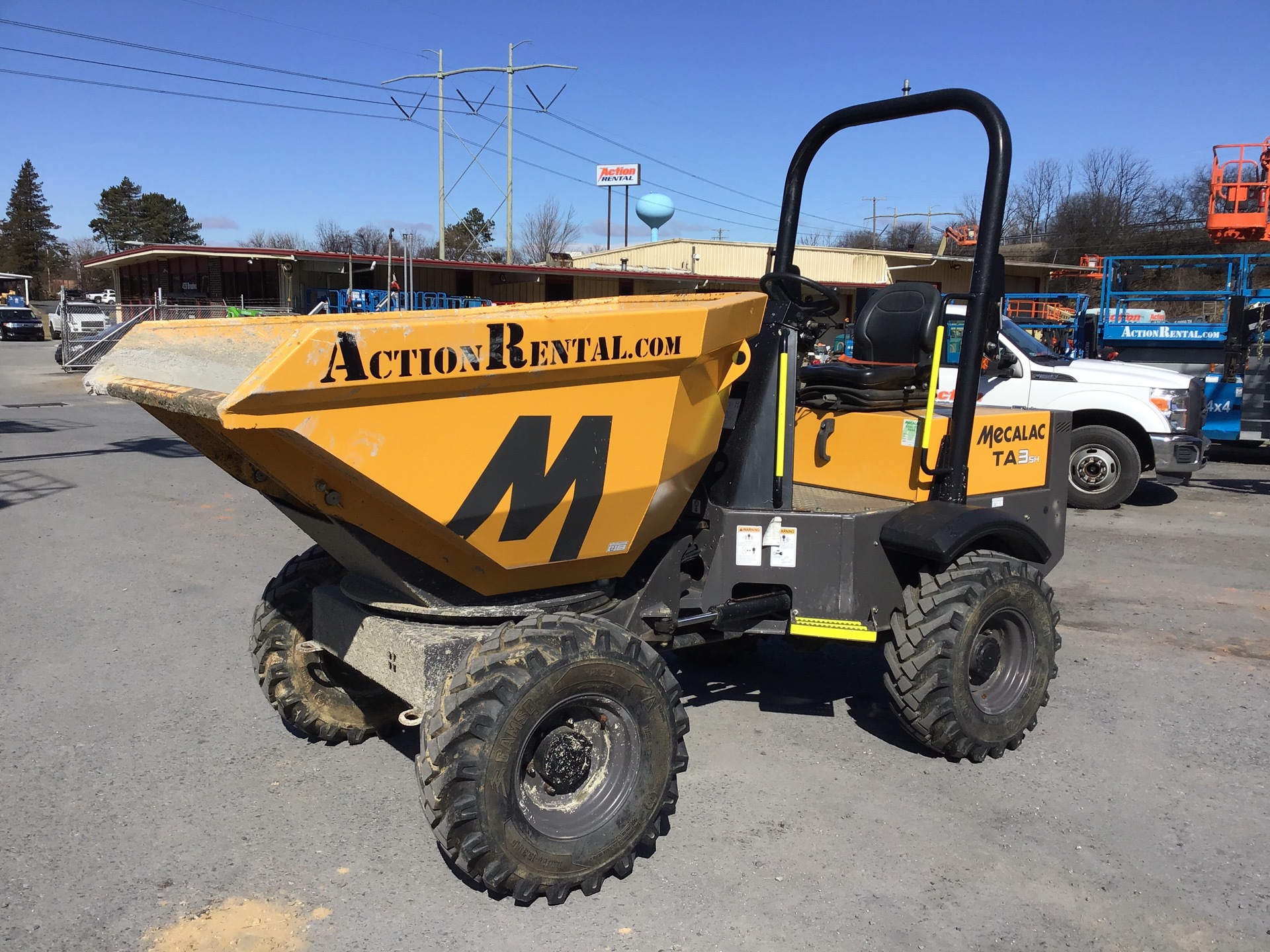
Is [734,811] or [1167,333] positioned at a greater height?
[1167,333]

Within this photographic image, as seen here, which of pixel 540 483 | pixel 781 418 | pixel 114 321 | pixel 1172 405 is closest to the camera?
pixel 540 483

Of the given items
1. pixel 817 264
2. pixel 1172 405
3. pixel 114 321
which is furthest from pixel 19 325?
pixel 1172 405

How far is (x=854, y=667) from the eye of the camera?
5.60 metres

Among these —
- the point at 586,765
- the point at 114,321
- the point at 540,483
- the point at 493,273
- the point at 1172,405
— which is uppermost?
the point at 493,273

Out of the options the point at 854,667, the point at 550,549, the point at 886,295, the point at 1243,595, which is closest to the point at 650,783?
the point at 550,549

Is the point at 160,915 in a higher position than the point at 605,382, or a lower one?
lower

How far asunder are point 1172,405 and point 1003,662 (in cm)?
714

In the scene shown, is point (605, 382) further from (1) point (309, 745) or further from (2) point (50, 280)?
(2) point (50, 280)

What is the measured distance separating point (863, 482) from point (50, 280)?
9772 cm

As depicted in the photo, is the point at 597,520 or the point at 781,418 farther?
the point at 781,418

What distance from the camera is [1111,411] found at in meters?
10.4

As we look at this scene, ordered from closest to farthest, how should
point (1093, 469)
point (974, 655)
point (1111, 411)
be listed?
point (974, 655), point (1111, 411), point (1093, 469)

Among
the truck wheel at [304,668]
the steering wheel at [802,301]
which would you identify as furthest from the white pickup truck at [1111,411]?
the truck wheel at [304,668]

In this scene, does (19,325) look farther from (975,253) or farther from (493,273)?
(975,253)
